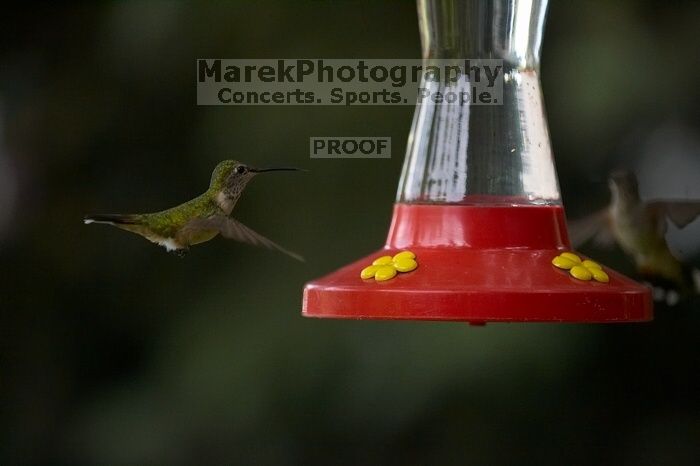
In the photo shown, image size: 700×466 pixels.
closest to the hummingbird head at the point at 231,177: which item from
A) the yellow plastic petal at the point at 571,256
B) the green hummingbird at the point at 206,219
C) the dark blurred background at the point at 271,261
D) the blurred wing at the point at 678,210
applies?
the green hummingbird at the point at 206,219

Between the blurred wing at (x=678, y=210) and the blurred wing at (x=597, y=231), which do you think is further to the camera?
the blurred wing at (x=597, y=231)

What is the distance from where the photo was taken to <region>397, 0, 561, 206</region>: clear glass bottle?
270 centimetres

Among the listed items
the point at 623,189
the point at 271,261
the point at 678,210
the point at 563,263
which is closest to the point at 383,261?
the point at 563,263

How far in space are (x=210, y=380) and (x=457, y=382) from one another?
106 centimetres

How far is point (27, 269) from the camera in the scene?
211 inches

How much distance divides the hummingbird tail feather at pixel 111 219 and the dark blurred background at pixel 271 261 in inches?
71.1

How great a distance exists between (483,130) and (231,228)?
67cm

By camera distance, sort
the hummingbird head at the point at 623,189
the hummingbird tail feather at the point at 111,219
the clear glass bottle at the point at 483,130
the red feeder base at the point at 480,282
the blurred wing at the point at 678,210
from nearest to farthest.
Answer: the red feeder base at the point at 480,282, the clear glass bottle at the point at 483,130, the hummingbird tail feather at the point at 111,219, the blurred wing at the point at 678,210, the hummingbird head at the point at 623,189

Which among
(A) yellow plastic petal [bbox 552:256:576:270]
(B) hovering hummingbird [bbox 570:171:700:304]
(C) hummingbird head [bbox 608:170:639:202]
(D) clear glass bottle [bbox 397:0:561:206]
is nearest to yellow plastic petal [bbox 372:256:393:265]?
(D) clear glass bottle [bbox 397:0:561:206]

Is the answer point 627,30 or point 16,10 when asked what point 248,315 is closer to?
point 16,10

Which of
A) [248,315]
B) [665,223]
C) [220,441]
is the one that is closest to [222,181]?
[665,223]

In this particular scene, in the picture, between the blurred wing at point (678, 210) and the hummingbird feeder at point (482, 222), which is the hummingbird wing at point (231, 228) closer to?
the hummingbird feeder at point (482, 222)

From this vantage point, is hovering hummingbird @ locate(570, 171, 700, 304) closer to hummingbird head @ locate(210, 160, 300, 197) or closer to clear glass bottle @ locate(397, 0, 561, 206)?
clear glass bottle @ locate(397, 0, 561, 206)

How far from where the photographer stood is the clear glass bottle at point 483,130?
8.85 feet
